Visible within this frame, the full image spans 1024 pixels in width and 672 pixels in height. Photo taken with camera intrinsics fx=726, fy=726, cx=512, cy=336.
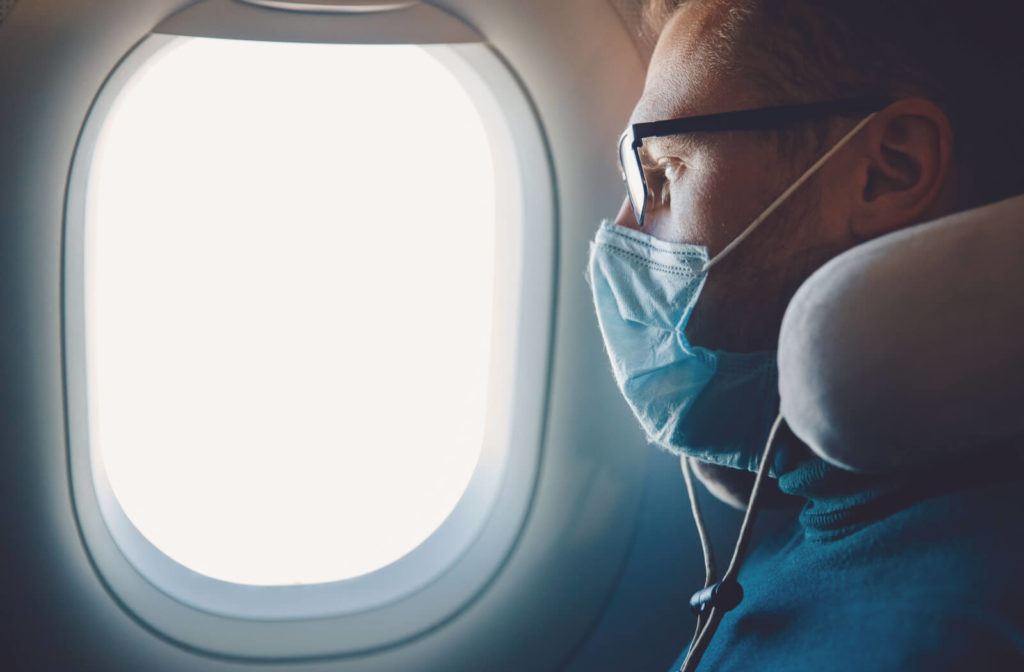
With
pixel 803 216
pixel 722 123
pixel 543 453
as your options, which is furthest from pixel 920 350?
pixel 543 453

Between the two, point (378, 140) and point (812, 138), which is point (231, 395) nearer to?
point (378, 140)

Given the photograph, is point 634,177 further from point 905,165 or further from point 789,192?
point 905,165

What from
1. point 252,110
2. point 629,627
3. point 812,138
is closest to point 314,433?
point 252,110

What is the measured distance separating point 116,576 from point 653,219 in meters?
1.05

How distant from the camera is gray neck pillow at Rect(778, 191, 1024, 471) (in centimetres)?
60

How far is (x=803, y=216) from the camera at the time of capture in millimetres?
907

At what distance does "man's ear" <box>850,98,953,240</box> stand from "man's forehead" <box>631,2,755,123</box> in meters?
0.17

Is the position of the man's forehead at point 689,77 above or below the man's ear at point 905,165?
above

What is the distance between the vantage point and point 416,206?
131cm

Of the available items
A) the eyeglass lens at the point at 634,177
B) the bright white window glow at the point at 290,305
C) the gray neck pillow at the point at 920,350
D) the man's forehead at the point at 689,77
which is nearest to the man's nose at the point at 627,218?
the eyeglass lens at the point at 634,177

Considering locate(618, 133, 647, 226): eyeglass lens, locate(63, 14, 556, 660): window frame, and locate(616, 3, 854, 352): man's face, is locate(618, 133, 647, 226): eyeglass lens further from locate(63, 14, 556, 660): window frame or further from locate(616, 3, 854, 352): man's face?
locate(63, 14, 556, 660): window frame

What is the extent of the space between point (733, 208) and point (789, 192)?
7 centimetres

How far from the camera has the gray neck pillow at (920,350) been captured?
60cm

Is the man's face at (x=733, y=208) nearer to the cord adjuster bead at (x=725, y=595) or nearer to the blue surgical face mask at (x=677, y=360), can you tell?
the blue surgical face mask at (x=677, y=360)
